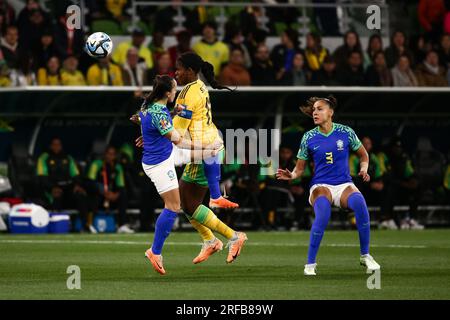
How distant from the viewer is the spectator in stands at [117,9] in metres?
25.4

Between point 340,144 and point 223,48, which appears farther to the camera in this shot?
point 223,48

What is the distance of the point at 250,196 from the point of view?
24.6m

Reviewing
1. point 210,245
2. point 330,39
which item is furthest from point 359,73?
point 210,245

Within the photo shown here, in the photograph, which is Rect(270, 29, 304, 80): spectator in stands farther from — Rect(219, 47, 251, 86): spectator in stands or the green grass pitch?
the green grass pitch

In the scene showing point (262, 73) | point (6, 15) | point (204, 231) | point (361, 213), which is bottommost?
point (204, 231)

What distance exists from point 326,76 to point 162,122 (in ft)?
38.3

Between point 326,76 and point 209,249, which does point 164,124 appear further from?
point 326,76

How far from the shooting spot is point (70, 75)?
76.2 ft

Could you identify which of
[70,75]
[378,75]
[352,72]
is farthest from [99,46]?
[378,75]

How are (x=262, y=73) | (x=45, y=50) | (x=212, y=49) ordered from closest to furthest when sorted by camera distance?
(x=45, y=50)
(x=262, y=73)
(x=212, y=49)

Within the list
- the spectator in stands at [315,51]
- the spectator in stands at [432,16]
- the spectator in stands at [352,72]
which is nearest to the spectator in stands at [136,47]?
the spectator in stands at [315,51]

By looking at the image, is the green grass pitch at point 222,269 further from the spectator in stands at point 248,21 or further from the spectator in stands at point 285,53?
the spectator in stands at point 248,21
